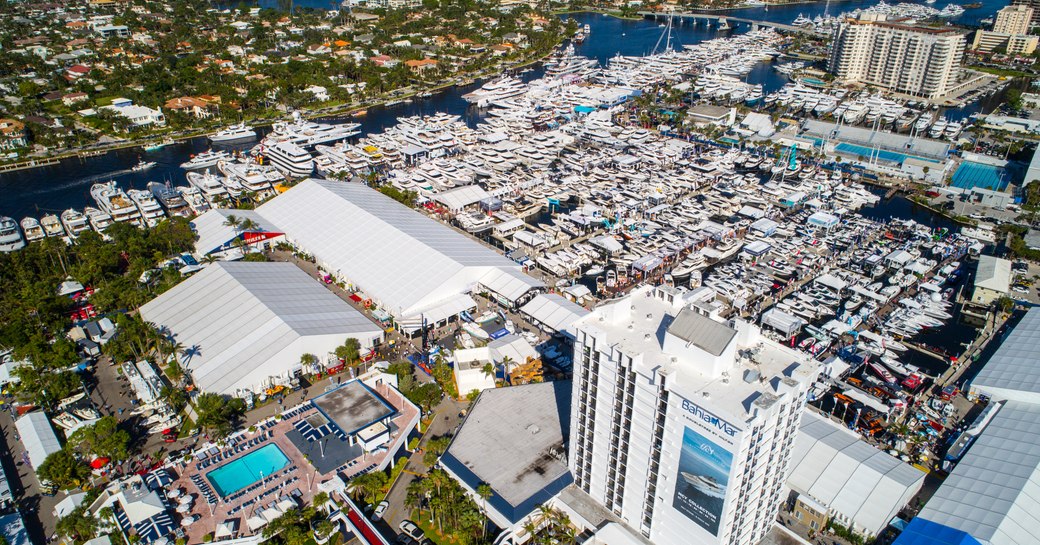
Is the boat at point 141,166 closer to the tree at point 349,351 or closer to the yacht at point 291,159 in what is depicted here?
the yacht at point 291,159

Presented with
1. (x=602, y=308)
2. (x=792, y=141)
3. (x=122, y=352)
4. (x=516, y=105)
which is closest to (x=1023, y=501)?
(x=602, y=308)

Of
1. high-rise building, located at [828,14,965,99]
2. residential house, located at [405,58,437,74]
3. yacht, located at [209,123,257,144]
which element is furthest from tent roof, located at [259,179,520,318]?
high-rise building, located at [828,14,965,99]

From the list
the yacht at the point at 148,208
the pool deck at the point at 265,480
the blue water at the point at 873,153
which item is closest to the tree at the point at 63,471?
the pool deck at the point at 265,480

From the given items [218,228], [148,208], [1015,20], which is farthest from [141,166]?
[1015,20]

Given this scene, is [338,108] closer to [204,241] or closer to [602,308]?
[204,241]

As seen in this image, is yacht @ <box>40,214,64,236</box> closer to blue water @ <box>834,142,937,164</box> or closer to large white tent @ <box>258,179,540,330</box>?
large white tent @ <box>258,179,540,330</box>

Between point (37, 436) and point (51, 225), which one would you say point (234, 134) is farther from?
point (37, 436)

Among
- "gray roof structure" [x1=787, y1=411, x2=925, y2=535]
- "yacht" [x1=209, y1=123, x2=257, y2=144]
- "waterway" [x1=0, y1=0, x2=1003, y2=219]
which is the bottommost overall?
"waterway" [x1=0, y1=0, x2=1003, y2=219]
